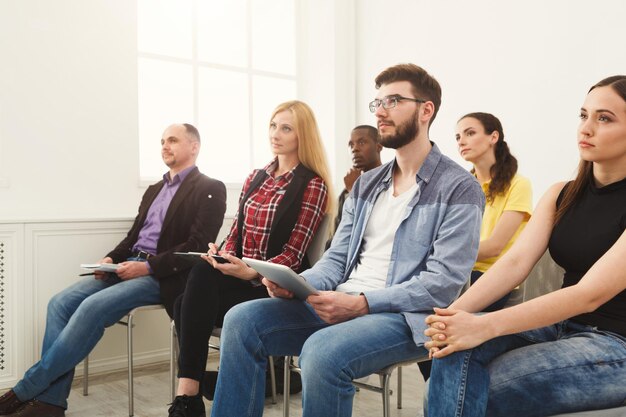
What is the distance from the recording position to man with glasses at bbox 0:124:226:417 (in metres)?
2.57

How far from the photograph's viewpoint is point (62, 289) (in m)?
3.25

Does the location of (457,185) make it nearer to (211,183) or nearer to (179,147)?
(211,183)

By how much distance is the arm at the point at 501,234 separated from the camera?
2.53 meters

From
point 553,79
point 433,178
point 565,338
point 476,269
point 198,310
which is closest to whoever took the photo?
point 565,338

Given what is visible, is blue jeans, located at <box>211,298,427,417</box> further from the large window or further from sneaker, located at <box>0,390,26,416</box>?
the large window

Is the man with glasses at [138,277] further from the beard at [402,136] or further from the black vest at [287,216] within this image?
the beard at [402,136]

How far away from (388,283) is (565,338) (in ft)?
1.79

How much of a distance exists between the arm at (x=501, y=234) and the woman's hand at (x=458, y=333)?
4.03 ft

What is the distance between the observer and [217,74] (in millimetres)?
4473

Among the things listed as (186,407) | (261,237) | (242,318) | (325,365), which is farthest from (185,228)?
(325,365)

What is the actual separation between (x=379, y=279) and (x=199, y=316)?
31.2 inches

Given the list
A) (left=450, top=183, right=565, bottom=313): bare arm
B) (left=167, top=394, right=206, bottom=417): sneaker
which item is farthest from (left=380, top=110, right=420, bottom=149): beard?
(left=167, top=394, right=206, bottom=417): sneaker

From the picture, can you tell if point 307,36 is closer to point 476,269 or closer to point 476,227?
point 476,269

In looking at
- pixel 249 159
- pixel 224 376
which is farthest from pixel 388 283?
pixel 249 159
